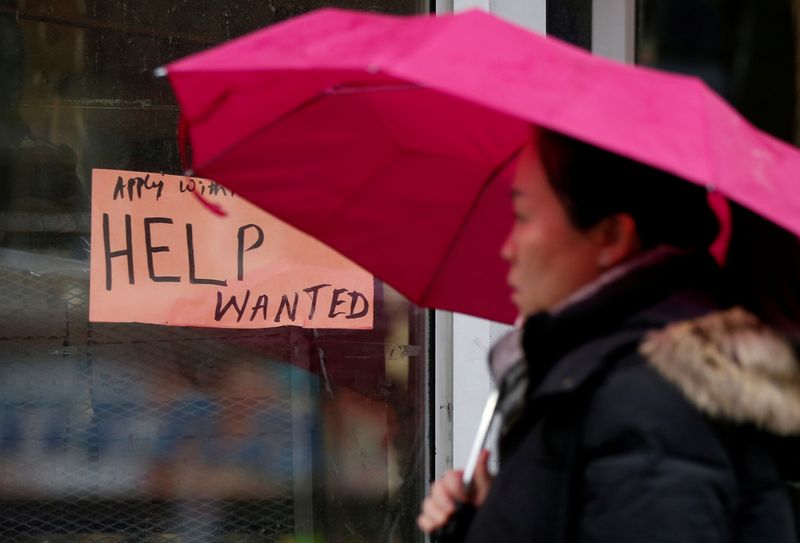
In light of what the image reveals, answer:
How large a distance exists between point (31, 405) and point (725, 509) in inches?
111

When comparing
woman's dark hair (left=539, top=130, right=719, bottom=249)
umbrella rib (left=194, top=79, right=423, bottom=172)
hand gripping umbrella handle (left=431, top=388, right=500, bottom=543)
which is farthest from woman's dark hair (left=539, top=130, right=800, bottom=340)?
umbrella rib (left=194, top=79, right=423, bottom=172)

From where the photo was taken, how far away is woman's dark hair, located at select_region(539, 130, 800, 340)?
1600 mm

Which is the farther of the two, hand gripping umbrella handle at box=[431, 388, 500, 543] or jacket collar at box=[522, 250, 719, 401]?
hand gripping umbrella handle at box=[431, 388, 500, 543]

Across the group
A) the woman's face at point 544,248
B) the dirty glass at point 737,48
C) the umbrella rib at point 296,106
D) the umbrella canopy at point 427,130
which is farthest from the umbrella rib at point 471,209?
the dirty glass at point 737,48

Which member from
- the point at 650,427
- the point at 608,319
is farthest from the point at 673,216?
the point at 650,427

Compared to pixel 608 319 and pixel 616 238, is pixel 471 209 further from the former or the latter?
pixel 608 319

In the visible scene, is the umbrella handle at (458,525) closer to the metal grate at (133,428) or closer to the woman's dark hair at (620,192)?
the woman's dark hair at (620,192)

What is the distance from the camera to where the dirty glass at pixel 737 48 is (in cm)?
413

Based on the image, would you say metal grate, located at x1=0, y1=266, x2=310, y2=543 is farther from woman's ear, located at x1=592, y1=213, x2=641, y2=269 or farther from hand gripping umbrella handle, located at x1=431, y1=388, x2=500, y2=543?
woman's ear, located at x1=592, y1=213, x2=641, y2=269

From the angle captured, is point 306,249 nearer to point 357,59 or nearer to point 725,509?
point 357,59

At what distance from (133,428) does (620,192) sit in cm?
253

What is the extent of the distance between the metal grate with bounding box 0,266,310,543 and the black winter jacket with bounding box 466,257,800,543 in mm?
2332

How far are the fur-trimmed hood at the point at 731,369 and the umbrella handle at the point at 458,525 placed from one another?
0.49m

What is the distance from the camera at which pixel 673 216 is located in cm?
163
